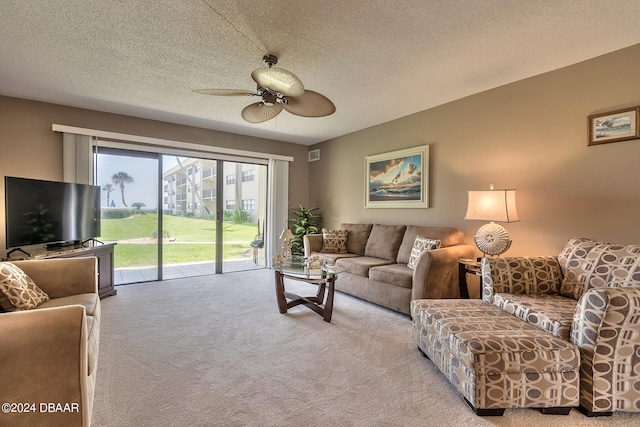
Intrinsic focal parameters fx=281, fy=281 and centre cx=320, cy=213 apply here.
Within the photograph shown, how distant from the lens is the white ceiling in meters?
1.91

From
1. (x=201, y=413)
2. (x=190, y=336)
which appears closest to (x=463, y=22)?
(x=201, y=413)

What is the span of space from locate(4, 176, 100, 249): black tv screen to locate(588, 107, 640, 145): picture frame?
18.0 feet

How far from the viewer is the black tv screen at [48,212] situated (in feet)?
9.27

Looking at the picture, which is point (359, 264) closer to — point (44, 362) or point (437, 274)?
point (437, 274)

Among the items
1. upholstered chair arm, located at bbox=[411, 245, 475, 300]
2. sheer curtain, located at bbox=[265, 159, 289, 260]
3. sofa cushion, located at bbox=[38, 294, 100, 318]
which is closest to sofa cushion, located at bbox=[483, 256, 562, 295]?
upholstered chair arm, located at bbox=[411, 245, 475, 300]

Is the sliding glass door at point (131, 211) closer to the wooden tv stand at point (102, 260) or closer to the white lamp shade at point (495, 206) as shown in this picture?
the wooden tv stand at point (102, 260)

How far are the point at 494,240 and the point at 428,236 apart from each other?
0.84 m

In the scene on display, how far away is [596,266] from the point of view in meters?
2.03

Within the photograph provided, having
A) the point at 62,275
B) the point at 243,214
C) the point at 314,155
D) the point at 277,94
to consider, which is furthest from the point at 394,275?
the point at 314,155

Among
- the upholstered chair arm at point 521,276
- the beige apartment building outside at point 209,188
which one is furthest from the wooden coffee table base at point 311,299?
the beige apartment building outside at point 209,188

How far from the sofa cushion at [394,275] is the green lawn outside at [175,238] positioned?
2.92 metres

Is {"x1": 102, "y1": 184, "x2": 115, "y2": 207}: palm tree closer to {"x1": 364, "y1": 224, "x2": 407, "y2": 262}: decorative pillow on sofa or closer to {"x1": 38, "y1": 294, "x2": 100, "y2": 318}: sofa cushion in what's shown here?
{"x1": 38, "y1": 294, "x2": 100, "y2": 318}: sofa cushion

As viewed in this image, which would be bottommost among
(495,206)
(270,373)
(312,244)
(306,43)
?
(270,373)

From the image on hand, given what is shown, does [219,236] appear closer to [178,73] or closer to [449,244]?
[178,73]
